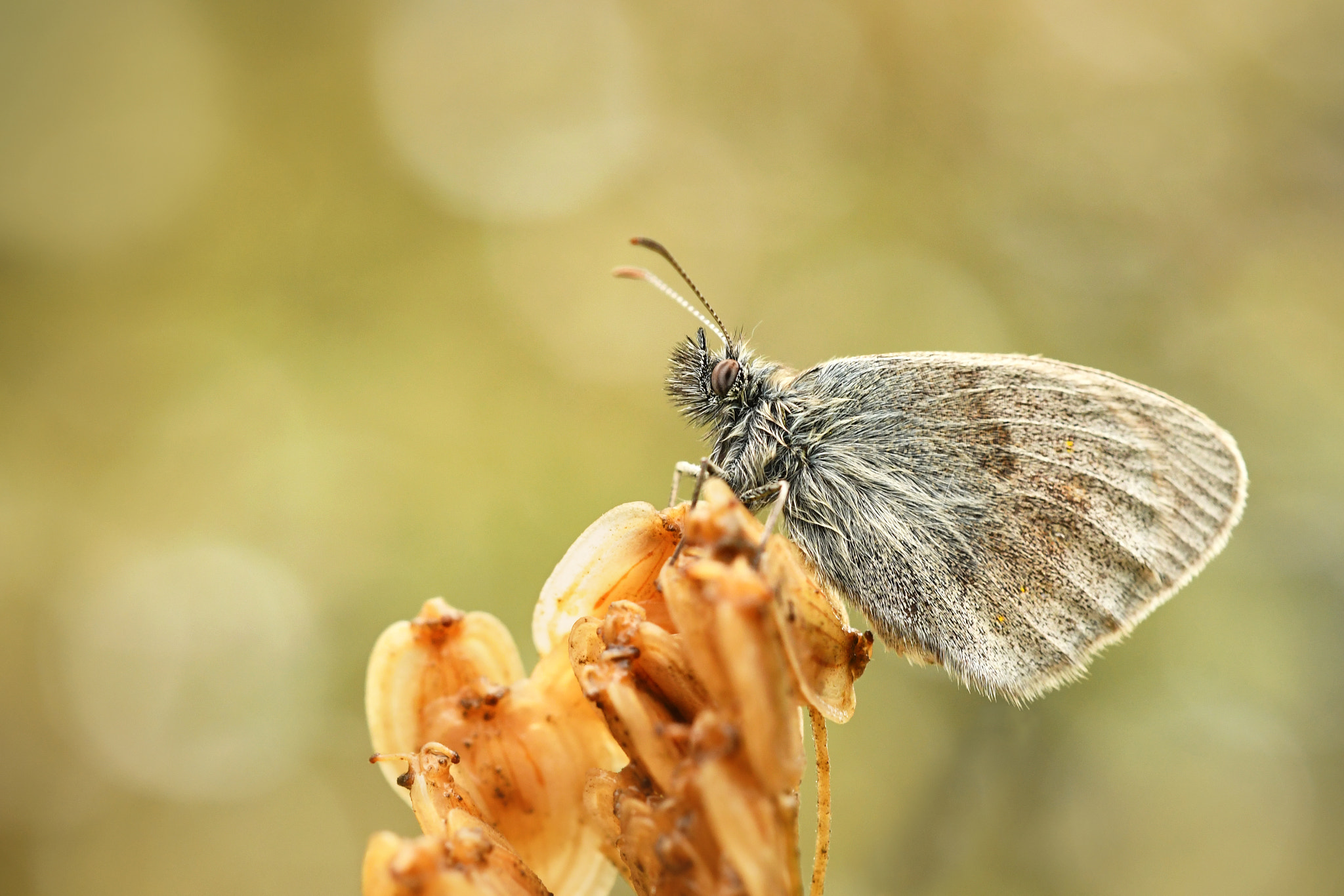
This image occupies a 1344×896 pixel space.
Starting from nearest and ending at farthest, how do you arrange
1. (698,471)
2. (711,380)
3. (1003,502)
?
(698,471) → (1003,502) → (711,380)

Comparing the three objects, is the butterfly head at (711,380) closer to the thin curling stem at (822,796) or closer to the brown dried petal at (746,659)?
the thin curling stem at (822,796)

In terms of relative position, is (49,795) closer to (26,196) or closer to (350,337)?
(350,337)

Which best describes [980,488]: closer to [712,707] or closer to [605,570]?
[605,570]

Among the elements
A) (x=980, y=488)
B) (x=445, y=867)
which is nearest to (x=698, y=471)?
(x=980, y=488)

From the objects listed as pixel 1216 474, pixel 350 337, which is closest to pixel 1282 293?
pixel 1216 474

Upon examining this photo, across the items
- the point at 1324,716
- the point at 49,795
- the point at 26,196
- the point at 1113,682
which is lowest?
the point at 1324,716

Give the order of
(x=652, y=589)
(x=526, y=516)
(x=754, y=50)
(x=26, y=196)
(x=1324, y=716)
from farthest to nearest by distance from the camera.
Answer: (x=754, y=50)
(x=26, y=196)
(x=526, y=516)
(x=1324, y=716)
(x=652, y=589)

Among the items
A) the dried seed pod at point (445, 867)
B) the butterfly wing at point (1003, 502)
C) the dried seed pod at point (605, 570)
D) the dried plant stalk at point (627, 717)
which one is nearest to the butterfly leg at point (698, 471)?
the dried seed pod at point (605, 570)
